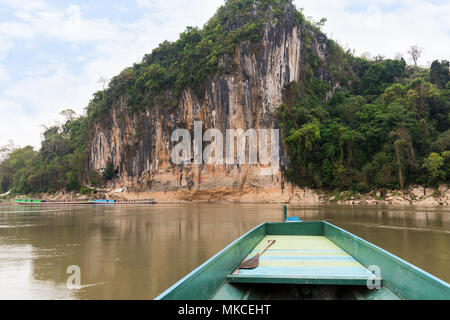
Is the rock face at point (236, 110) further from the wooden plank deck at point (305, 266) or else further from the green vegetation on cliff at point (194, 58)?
the wooden plank deck at point (305, 266)

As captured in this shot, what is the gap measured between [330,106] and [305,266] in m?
37.3

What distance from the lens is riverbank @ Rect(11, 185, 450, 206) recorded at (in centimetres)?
2639

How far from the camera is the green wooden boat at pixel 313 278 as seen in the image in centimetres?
273

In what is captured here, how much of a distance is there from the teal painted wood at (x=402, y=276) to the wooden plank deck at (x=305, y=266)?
6.5 inches

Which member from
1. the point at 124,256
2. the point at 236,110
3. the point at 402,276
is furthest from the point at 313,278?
the point at 236,110

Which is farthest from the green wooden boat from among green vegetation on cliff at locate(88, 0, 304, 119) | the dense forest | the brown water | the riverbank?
green vegetation on cliff at locate(88, 0, 304, 119)

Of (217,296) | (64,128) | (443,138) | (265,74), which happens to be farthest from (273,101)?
(64,128)

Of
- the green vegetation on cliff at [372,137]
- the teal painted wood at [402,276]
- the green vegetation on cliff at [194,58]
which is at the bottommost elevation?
the teal painted wood at [402,276]

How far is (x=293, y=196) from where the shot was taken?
32.1 meters

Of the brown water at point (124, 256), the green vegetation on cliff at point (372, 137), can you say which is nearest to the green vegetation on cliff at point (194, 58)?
the green vegetation on cliff at point (372, 137)

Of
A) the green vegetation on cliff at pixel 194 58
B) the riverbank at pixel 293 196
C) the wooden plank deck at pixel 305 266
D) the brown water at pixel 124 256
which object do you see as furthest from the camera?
the green vegetation on cliff at pixel 194 58

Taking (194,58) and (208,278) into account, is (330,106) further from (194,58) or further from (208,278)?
(208,278)
